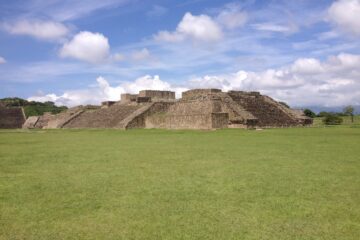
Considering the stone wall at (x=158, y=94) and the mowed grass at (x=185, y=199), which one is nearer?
the mowed grass at (x=185, y=199)

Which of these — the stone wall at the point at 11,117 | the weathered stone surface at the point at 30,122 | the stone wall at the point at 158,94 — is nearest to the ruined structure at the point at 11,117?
the stone wall at the point at 11,117

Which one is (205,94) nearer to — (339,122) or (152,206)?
(339,122)

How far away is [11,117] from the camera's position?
52938 millimetres

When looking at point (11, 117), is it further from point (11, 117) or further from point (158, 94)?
point (158, 94)

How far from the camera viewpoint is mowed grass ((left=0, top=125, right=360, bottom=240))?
188 inches

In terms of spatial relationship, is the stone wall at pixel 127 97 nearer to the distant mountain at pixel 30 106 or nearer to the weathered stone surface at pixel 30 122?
the weathered stone surface at pixel 30 122

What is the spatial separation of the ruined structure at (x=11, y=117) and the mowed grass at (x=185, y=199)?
44723 mm

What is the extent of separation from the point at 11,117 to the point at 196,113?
118 ft

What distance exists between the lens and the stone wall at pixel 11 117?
50.8m

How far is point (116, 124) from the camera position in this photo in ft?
114

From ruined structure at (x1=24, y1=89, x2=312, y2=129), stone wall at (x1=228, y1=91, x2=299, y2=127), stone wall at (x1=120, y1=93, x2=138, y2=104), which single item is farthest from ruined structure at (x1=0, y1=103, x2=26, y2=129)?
stone wall at (x1=228, y1=91, x2=299, y2=127)

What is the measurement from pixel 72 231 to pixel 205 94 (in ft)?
83.6

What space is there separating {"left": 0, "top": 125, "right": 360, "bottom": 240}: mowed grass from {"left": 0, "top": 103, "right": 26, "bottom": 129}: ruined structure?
4472 cm

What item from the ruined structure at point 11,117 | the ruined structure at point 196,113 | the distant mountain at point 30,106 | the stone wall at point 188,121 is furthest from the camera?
the distant mountain at point 30,106
